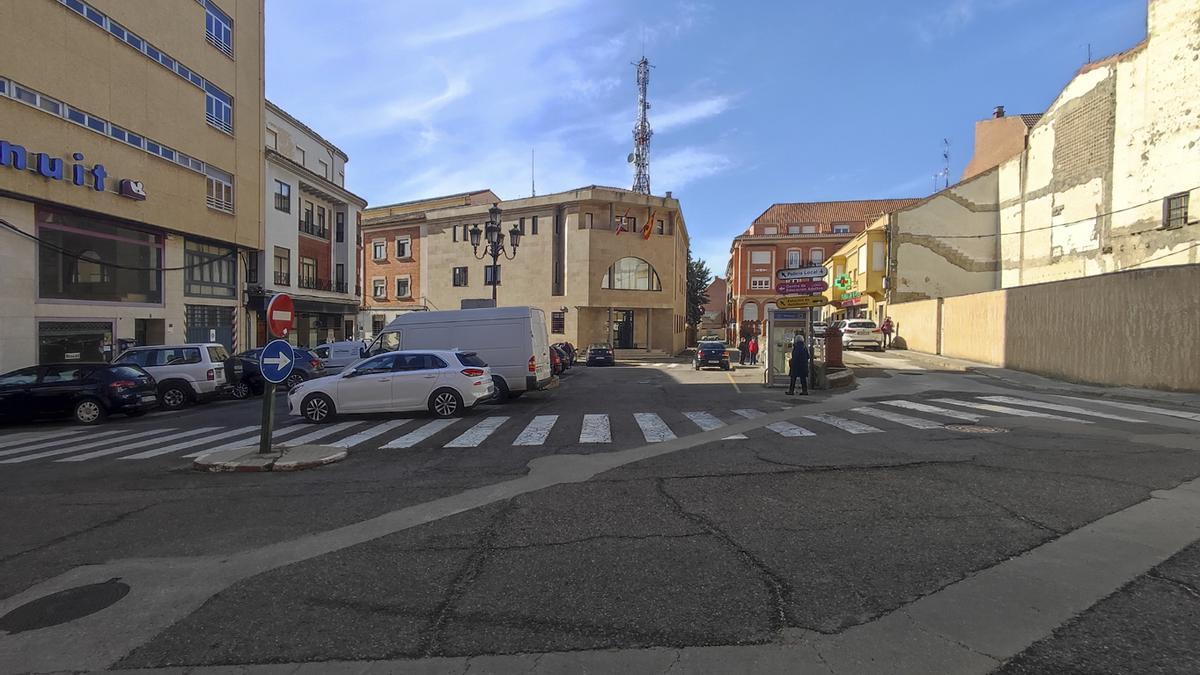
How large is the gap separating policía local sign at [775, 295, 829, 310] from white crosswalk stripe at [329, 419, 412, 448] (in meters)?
12.4

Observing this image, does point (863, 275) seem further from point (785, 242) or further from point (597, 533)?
point (597, 533)

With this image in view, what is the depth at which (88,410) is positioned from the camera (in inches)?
552

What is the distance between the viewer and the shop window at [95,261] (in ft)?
61.1

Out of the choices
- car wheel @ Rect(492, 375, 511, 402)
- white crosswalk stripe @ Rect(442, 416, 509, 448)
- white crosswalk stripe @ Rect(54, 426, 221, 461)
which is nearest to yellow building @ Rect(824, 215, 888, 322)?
car wheel @ Rect(492, 375, 511, 402)

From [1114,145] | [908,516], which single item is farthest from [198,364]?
[1114,145]

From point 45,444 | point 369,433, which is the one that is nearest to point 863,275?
point 369,433

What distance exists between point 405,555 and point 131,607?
173 centimetres

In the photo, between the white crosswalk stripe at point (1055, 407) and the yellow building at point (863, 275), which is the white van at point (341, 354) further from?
the yellow building at point (863, 275)

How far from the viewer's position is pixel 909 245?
38.5 m

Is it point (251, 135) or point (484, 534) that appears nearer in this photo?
point (484, 534)

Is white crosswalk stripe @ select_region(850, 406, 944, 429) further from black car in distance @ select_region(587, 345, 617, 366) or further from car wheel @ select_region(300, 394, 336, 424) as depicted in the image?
black car in distance @ select_region(587, 345, 617, 366)

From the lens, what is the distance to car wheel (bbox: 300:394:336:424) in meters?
12.9

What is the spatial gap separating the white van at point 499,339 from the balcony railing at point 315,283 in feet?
62.8

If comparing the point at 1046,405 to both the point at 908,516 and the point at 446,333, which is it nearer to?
the point at 908,516
